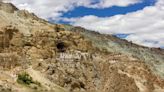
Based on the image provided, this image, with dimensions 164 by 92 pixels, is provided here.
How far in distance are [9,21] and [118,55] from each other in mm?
31836

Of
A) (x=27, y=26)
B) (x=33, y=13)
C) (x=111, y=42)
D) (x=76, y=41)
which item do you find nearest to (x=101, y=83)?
(x=76, y=41)

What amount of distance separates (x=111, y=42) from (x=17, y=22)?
4950 centimetres

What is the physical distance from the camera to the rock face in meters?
134

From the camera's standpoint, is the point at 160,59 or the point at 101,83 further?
the point at 160,59

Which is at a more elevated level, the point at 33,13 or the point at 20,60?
the point at 33,13

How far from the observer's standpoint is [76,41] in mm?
151750

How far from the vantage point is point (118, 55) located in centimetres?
Result: 15950

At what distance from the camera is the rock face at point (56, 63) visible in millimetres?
133750

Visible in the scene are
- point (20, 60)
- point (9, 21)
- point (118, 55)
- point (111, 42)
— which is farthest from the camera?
point (111, 42)

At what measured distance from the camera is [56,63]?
141m

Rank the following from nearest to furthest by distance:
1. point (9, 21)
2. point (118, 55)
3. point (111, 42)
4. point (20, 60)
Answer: point (20, 60)
point (9, 21)
point (118, 55)
point (111, 42)

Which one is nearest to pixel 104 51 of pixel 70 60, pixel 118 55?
pixel 118 55

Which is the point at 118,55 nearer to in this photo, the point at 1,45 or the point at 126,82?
the point at 126,82

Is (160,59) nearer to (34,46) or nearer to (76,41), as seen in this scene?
(76,41)
